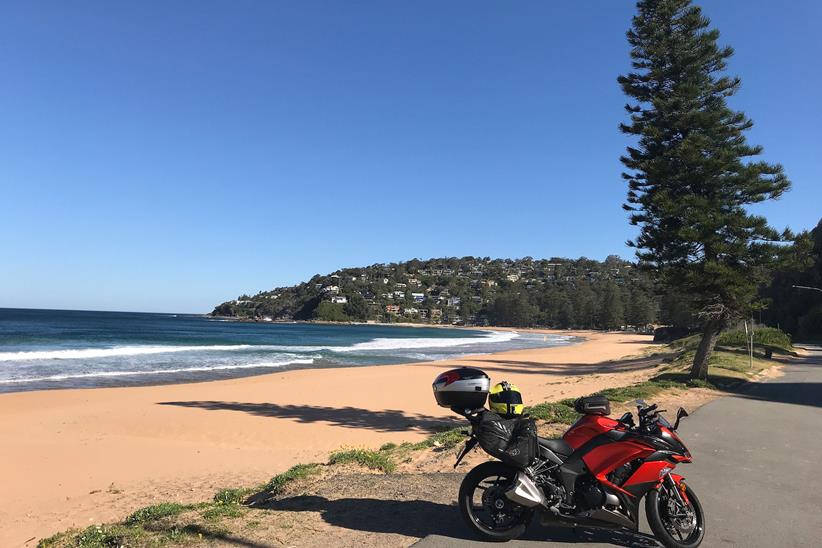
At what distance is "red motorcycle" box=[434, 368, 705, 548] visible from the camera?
398 centimetres

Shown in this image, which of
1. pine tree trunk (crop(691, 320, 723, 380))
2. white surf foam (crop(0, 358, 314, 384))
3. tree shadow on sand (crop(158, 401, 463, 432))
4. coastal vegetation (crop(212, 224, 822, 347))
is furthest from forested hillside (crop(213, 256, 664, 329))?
tree shadow on sand (crop(158, 401, 463, 432))

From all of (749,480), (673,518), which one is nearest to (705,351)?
(749,480)

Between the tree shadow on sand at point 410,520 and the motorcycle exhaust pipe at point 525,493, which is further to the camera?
the tree shadow on sand at point 410,520

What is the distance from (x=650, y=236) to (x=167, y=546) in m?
15.0

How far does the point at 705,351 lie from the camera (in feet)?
50.9

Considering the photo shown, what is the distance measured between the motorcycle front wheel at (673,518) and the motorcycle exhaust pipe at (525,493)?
82cm

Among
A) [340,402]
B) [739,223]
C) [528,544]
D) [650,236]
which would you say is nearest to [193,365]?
[340,402]

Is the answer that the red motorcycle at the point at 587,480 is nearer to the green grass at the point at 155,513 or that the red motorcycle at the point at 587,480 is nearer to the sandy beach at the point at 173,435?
the green grass at the point at 155,513

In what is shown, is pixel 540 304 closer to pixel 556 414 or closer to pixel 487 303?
pixel 487 303

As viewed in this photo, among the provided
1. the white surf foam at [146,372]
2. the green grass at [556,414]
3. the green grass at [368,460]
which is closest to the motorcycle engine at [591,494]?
the green grass at [368,460]

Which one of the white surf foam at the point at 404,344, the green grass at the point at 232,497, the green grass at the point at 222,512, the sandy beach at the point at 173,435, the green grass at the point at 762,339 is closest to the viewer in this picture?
the green grass at the point at 222,512

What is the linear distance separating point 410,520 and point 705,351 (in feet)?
45.2

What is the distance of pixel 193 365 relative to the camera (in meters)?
27.5

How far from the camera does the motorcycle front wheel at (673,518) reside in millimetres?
3990
